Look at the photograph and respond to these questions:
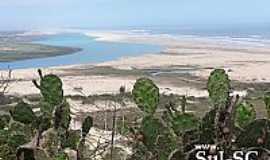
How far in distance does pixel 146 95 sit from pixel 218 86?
0.28 metres

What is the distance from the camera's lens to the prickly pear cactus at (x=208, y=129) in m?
1.78

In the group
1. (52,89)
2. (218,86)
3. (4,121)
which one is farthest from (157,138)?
(4,121)

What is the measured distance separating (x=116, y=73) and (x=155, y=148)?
42.8m

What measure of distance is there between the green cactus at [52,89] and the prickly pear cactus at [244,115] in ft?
2.28

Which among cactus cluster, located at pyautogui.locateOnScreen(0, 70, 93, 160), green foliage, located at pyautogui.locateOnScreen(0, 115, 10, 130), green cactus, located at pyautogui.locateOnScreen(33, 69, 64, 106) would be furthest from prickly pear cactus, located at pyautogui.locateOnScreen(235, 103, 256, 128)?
green foliage, located at pyautogui.locateOnScreen(0, 115, 10, 130)

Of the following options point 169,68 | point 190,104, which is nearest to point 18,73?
point 169,68

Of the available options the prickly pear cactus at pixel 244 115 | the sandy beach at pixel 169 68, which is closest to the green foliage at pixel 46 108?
the prickly pear cactus at pixel 244 115

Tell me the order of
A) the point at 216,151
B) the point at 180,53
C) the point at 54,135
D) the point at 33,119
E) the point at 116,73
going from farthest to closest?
the point at 180,53, the point at 116,73, the point at 33,119, the point at 54,135, the point at 216,151

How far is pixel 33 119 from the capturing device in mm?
2279

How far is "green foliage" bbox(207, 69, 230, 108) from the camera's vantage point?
218 cm

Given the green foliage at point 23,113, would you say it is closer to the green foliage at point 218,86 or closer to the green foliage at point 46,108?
the green foliage at point 46,108

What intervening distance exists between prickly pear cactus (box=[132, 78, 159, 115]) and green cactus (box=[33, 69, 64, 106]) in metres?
0.30

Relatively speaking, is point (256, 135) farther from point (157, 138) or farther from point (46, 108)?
point (46, 108)

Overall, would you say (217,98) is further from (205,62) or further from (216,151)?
(205,62)
